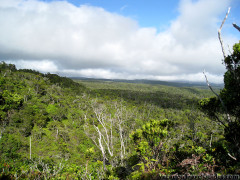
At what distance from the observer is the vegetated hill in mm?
A: 6402

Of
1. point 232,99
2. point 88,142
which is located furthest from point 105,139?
point 232,99

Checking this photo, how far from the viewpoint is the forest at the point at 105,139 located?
580cm

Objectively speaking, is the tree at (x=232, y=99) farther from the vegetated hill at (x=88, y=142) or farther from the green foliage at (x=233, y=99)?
the vegetated hill at (x=88, y=142)

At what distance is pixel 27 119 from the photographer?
4284 cm

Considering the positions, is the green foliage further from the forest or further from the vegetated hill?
the vegetated hill

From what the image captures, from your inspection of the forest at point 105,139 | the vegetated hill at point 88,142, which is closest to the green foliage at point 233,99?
the forest at point 105,139

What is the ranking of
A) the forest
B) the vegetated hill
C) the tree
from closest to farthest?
the tree → the forest → the vegetated hill

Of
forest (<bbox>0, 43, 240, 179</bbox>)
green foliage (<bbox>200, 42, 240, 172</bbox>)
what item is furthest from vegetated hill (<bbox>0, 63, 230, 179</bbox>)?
green foliage (<bbox>200, 42, 240, 172</bbox>)

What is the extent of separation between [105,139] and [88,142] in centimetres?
539

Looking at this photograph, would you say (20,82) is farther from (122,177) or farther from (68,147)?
(122,177)

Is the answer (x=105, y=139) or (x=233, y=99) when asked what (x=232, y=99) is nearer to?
(x=233, y=99)

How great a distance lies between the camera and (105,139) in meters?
42.8

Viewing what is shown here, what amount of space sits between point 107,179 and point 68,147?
1406 inches

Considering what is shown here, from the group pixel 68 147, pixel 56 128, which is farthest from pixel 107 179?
pixel 56 128
